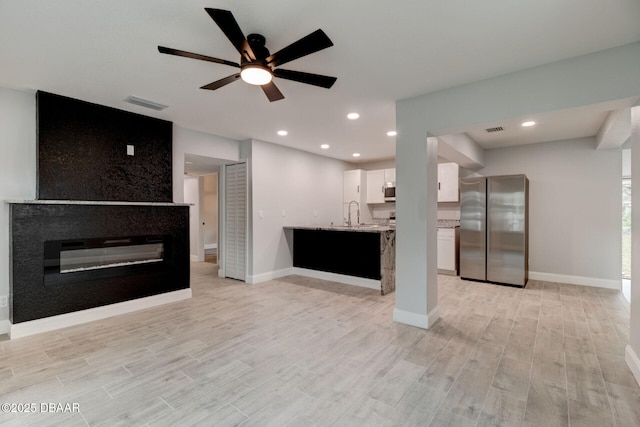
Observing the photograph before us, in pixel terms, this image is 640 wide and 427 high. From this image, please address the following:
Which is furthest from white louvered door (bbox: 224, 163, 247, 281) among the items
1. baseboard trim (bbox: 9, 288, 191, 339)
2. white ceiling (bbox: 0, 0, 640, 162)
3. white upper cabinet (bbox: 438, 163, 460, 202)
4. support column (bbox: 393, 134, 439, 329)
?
white upper cabinet (bbox: 438, 163, 460, 202)

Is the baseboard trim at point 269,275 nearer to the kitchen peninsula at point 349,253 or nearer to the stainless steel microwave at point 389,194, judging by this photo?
the kitchen peninsula at point 349,253

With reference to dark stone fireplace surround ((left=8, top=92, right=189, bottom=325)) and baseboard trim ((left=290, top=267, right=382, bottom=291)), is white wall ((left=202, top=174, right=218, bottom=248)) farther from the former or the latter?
dark stone fireplace surround ((left=8, top=92, right=189, bottom=325))

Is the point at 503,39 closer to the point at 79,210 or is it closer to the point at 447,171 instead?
the point at 447,171

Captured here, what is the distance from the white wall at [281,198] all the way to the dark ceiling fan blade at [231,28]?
3.26m

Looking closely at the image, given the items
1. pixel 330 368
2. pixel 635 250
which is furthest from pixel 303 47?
pixel 635 250

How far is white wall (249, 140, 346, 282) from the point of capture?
17.2 feet

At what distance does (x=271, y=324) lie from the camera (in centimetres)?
329

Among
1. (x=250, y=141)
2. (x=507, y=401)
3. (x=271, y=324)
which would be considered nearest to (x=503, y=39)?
(x=507, y=401)

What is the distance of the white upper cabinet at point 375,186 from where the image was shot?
695cm

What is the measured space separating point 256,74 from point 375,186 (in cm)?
525

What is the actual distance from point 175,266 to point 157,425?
2.75 m

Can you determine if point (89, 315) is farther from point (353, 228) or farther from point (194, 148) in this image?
point (353, 228)

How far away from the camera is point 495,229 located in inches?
197

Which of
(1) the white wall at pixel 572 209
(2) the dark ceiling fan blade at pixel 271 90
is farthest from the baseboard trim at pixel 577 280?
(2) the dark ceiling fan blade at pixel 271 90
